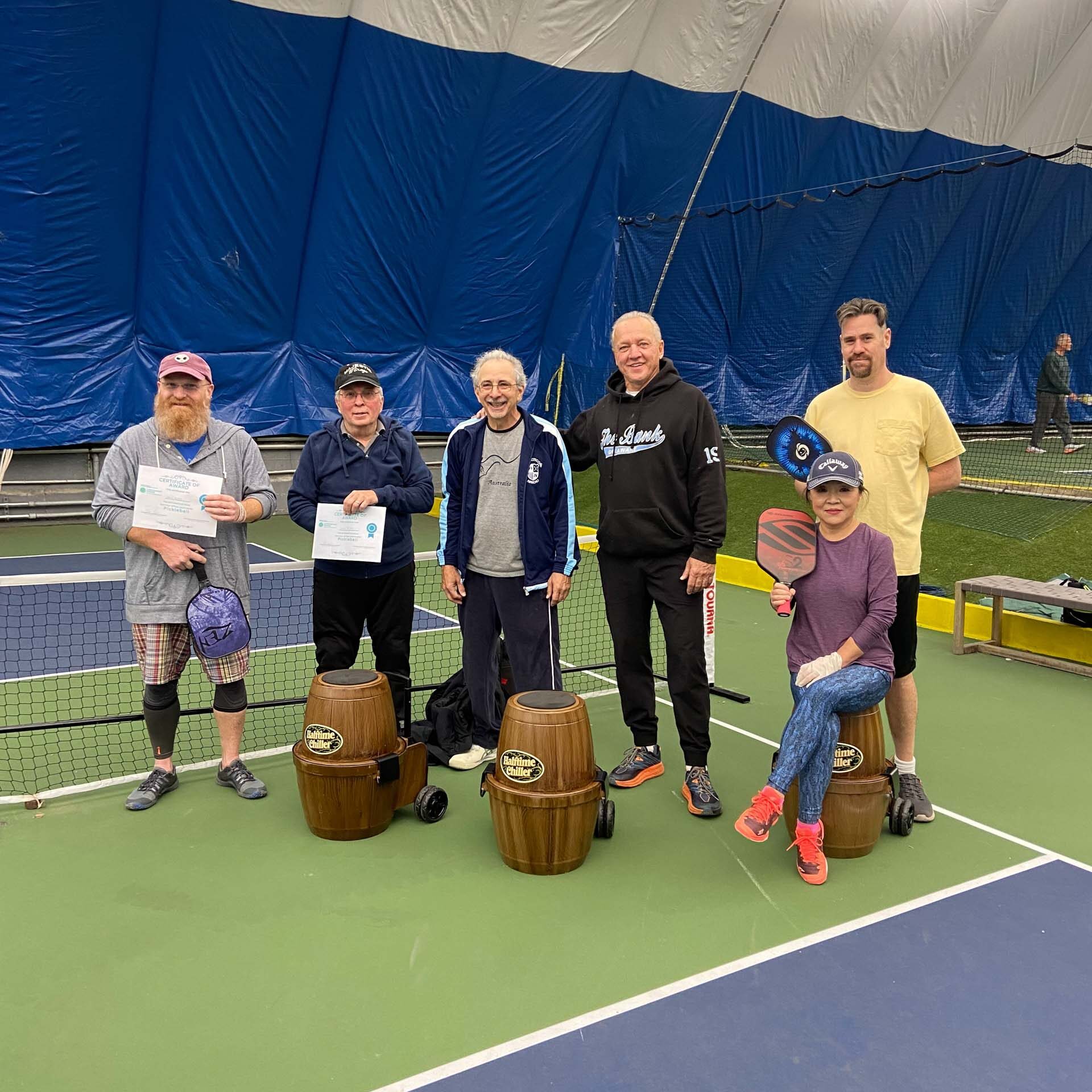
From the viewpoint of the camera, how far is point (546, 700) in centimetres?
368

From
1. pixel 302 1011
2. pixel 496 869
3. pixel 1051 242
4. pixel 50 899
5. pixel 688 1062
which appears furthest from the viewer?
pixel 1051 242

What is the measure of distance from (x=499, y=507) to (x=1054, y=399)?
1334 cm

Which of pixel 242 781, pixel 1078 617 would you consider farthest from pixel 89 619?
pixel 1078 617

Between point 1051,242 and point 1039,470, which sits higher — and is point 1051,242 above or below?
above

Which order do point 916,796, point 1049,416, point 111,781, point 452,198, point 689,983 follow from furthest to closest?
point 1049,416 < point 452,198 < point 111,781 < point 916,796 < point 689,983

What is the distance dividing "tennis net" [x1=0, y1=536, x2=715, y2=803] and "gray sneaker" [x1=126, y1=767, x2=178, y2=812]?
263 mm

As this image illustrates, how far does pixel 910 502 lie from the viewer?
393 cm

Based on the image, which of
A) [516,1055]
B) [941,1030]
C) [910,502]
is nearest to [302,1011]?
[516,1055]

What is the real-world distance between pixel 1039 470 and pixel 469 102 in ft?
29.1

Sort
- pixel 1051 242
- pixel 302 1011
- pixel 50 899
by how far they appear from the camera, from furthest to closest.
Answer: pixel 1051 242, pixel 50 899, pixel 302 1011

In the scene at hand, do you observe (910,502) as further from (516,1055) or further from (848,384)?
(516,1055)

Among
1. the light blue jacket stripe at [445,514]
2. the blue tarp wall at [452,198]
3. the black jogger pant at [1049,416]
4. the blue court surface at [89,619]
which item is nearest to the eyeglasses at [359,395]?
the light blue jacket stripe at [445,514]

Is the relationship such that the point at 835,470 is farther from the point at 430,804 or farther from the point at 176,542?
the point at 176,542

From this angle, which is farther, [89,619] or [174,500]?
[89,619]
